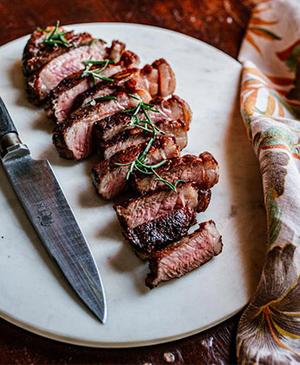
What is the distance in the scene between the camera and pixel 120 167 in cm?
223

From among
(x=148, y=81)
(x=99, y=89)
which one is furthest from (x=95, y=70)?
(x=148, y=81)

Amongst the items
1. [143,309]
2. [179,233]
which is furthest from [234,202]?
Result: [143,309]

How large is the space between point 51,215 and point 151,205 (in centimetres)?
38

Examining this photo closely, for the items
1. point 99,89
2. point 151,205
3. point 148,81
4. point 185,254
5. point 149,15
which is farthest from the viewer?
point 149,15

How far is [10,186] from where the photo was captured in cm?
228

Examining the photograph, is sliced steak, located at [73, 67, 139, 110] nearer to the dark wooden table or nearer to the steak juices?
the steak juices

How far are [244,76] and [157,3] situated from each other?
82 cm

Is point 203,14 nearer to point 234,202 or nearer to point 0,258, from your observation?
point 234,202

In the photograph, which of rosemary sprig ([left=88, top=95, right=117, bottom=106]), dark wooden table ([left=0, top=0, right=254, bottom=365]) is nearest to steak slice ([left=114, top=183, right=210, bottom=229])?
rosemary sprig ([left=88, top=95, right=117, bottom=106])

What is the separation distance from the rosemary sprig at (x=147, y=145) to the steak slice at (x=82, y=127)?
69 mm

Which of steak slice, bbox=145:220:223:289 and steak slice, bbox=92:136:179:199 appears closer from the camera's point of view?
steak slice, bbox=145:220:223:289

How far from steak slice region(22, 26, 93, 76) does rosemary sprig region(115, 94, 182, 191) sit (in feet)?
1.53

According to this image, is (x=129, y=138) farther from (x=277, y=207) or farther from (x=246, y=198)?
(x=277, y=207)

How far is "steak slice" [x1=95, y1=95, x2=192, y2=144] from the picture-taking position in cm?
234
